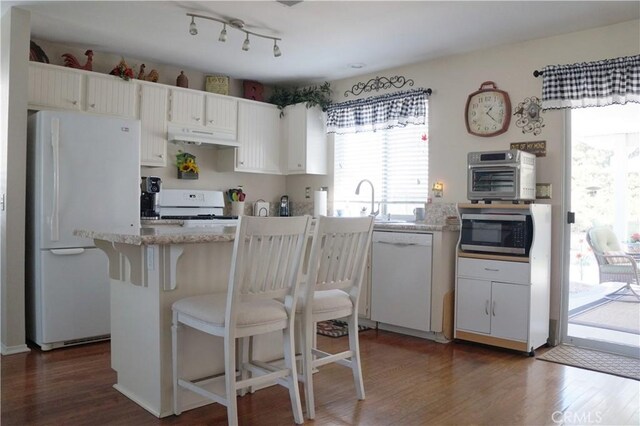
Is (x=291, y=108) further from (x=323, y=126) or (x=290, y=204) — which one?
(x=290, y=204)

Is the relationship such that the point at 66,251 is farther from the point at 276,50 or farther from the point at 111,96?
the point at 276,50

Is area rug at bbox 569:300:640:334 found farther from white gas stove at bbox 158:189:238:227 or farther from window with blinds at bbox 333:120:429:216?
white gas stove at bbox 158:189:238:227

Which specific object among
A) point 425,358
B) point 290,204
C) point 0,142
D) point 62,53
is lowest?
point 425,358

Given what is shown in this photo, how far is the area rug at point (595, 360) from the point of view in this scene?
3.29 metres

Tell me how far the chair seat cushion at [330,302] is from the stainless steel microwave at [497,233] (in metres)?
1.56

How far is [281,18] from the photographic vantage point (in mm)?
3693

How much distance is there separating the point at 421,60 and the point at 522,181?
5.25 ft

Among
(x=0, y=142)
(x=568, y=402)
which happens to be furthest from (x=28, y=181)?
(x=568, y=402)

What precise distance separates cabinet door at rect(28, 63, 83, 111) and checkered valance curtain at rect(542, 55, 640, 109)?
145 inches

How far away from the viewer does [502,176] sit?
3.80m

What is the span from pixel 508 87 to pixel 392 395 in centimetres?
271

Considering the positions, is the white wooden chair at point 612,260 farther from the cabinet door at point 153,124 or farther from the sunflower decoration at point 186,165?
the cabinet door at point 153,124

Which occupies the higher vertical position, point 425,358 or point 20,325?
point 20,325

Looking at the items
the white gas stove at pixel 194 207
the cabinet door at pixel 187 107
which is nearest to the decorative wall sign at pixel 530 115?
the white gas stove at pixel 194 207
